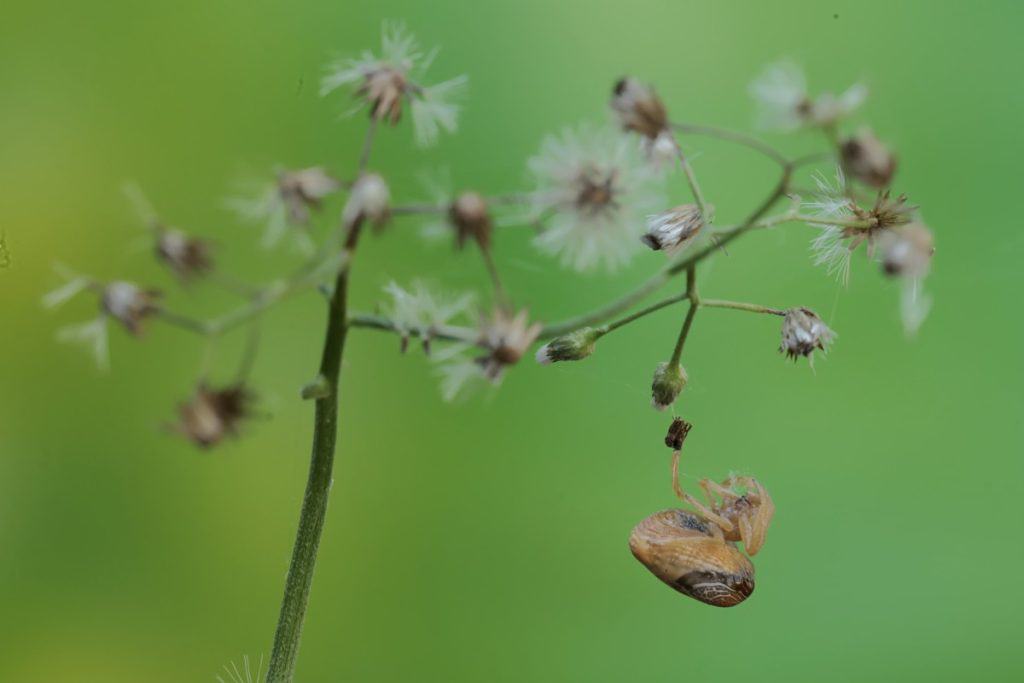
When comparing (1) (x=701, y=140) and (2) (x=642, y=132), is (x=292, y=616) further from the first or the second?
(1) (x=701, y=140)

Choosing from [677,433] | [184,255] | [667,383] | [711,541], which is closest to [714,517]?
[711,541]

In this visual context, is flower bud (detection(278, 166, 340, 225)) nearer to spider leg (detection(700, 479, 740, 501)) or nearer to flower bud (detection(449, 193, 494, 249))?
flower bud (detection(449, 193, 494, 249))

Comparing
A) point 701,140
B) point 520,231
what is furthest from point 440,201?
point 701,140

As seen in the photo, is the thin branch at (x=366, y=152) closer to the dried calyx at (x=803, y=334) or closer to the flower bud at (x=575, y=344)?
the flower bud at (x=575, y=344)

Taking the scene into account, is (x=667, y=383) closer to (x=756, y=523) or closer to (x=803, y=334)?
(x=803, y=334)

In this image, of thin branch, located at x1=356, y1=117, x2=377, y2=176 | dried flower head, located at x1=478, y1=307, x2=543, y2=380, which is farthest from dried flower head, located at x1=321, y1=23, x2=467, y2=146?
dried flower head, located at x1=478, y1=307, x2=543, y2=380

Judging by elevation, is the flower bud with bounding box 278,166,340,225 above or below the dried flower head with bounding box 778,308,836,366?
below

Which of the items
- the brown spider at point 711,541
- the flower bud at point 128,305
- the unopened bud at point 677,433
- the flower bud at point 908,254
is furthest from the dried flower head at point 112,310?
the brown spider at point 711,541
